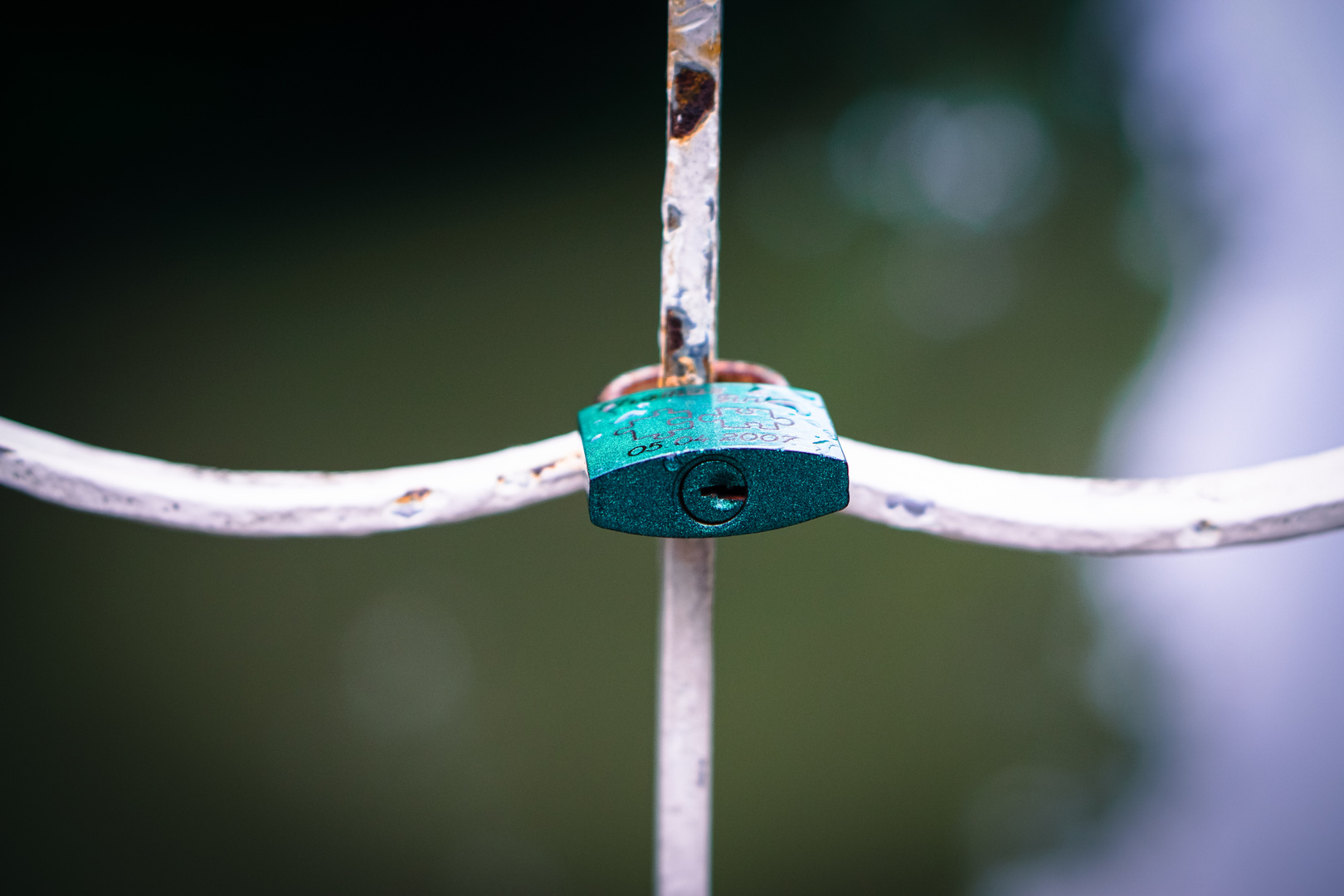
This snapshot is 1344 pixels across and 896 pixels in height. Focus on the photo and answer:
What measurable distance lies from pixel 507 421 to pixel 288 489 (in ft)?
1.58

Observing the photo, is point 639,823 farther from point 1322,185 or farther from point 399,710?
point 1322,185

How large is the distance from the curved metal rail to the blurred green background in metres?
0.45

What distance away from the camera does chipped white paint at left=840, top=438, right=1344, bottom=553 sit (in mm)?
433

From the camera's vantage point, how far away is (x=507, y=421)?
36.5 inches

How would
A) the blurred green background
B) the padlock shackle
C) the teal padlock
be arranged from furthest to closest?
the blurred green background, the padlock shackle, the teal padlock

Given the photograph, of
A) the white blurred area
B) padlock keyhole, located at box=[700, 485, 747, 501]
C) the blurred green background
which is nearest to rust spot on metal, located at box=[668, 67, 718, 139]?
padlock keyhole, located at box=[700, 485, 747, 501]

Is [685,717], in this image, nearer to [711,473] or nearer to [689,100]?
[711,473]

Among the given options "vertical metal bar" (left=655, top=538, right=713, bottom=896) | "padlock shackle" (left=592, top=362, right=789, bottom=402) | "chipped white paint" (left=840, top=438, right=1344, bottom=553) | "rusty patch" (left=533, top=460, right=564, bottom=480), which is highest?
"padlock shackle" (left=592, top=362, right=789, bottom=402)

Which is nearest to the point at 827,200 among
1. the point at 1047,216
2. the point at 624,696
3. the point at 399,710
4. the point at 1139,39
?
the point at 1047,216

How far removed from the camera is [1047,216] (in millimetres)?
878

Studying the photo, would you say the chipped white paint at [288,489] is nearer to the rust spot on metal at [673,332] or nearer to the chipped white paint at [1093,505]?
the rust spot on metal at [673,332]

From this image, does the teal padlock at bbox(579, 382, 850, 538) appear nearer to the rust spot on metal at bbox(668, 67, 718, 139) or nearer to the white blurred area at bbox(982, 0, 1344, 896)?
the rust spot on metal at bbox(668, 67, 718, 139)

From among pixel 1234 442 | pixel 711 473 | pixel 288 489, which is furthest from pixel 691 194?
pixel 1234 442

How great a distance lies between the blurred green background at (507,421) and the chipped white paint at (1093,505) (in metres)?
0.49
